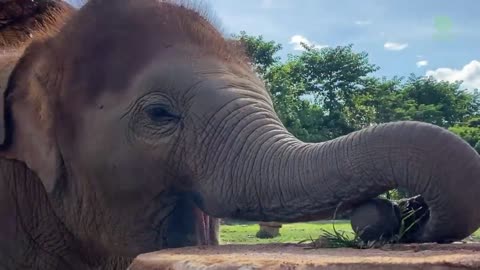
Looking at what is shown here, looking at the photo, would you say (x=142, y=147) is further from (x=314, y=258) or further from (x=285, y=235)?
(x=285, y=235)

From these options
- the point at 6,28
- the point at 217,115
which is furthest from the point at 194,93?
the point at 6,28

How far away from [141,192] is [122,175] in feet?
0.43

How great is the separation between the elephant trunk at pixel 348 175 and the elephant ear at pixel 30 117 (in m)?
0.96

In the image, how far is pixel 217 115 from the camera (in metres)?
3.78

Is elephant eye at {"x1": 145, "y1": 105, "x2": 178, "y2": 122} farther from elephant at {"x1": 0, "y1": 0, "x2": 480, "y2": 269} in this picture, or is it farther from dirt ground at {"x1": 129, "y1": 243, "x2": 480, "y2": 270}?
dirt ground at {"x1": 129, "y1": 243, "x2": 480, "y2": 270}

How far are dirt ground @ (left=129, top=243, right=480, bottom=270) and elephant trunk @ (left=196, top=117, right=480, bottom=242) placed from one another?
232 mm

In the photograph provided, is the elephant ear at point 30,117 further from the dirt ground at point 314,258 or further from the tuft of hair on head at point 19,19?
the dirt ground at point 314,258

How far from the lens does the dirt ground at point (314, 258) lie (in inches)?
80.3

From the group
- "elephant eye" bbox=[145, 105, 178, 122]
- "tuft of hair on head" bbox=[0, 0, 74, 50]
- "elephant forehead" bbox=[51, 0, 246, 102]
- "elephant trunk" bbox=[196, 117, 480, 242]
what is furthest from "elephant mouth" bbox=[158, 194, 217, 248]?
"tuft of hair on head" bbox=[0, 0, 74, 50]

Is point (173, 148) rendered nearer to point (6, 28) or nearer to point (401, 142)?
point (401, 142)

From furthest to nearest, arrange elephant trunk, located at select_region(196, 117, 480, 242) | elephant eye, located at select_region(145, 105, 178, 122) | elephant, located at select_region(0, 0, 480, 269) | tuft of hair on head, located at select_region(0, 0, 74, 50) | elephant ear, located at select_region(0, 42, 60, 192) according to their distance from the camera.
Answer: tuft of hair on head, located at select_region(0, 0, 74, 50), elephant ear, located at select_region(0, 42, 60, 192), elephant eye, located at select_region(145, 105, 178, 122), elephant, located at select_region(0, 0, 480, 269), elephant trunk, located at select_region(196, 117, 480, 242)

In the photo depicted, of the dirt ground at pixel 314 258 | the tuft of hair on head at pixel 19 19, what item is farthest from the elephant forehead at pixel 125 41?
the dirt ground at pixel 314 258

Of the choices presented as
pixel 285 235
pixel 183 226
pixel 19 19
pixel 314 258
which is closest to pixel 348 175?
pixel 314 258

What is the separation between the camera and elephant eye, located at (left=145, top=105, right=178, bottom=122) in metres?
3.94
